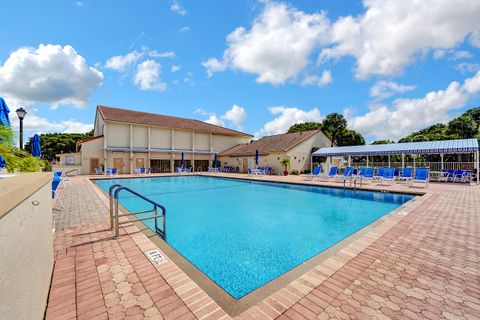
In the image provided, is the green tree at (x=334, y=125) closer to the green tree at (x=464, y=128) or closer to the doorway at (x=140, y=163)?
the green tree at (x=464, y=128)

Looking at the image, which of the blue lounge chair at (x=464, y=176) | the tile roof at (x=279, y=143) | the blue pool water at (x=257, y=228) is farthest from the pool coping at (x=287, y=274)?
the tile roof at (x=279, y=143)

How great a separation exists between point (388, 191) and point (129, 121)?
2697 centimetres

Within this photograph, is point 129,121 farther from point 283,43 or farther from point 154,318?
point 154,318

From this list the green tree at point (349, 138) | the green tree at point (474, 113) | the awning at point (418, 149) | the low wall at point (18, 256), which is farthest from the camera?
the green tree at point (474, 113)

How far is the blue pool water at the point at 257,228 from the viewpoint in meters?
4.73

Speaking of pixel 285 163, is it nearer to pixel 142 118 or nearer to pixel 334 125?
pixel 334 125

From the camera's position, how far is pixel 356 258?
148 inches

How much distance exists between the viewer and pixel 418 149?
1862cm

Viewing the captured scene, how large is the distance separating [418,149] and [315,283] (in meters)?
21.2

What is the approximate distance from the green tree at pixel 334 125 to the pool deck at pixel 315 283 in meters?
32.0

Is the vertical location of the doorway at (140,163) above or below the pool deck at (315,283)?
above

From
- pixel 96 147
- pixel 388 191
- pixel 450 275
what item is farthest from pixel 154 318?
pixel 96 147

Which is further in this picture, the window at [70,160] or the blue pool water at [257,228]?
the window at [70,160]


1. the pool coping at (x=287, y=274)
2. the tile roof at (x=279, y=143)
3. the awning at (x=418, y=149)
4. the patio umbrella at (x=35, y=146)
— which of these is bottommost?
the pool coping at (x=287, y=274)
